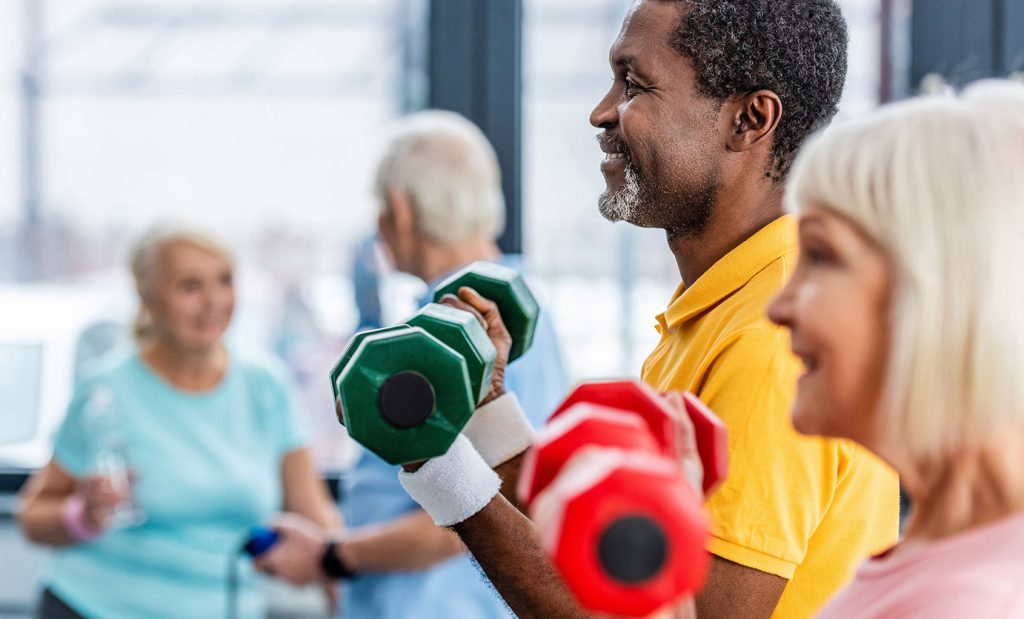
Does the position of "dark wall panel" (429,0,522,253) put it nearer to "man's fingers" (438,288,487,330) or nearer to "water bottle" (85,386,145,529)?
"water bottle" (85,386,145,529)

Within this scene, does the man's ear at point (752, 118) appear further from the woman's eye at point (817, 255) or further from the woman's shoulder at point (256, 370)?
the woman's shoulder at point (256, 370)

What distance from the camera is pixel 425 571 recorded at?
81.4 inches

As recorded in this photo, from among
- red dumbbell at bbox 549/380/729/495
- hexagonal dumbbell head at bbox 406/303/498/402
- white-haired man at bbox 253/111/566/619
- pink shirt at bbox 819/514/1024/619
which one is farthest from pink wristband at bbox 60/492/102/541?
pink shirt at bbox 819/514/1024/619

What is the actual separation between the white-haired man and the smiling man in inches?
30.4

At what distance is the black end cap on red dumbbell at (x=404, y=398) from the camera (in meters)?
0.90

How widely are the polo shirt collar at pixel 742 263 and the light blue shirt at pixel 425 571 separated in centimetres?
80

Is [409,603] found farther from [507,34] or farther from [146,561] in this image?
[507,34]

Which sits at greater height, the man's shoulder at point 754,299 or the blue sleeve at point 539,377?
the man's shoulder at point 754,299

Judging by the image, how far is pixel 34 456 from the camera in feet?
9.72

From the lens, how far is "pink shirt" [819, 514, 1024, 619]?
25.8 inches

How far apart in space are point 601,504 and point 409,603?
1569mm

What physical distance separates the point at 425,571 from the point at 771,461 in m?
1.19

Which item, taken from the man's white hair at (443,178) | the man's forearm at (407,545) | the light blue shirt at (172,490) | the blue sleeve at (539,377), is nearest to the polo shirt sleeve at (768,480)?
the blue sleeve at (539,377)

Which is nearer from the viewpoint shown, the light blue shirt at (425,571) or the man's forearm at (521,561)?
the man's forearm at (521,561)
